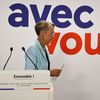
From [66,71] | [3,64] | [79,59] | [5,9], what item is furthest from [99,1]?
[3,64]

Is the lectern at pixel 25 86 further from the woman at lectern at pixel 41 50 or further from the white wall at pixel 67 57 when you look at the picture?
the white wall at pixel 67 57

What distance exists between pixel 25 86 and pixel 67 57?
61.3 inches

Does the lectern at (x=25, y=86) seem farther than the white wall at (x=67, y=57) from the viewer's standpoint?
No

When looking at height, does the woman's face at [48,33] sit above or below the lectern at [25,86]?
above

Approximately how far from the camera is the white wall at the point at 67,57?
3.12 meters

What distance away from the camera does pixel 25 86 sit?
1.66 metres

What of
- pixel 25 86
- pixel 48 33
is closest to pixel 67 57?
pixel 48 33

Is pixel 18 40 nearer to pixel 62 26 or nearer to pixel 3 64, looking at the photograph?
pixel 3 64

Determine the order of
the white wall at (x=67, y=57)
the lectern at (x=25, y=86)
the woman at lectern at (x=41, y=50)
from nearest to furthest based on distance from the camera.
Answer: the lectern at (x=25, y=86), the woman at lectern at (x=41, y=50), the white wall at (x=67, y=57)

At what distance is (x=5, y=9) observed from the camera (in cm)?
311

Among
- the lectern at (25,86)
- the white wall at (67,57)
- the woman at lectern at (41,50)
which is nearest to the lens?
the lectern at (25,86)

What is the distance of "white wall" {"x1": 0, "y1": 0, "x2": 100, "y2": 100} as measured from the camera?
3117 mm

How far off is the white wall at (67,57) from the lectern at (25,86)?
147cm

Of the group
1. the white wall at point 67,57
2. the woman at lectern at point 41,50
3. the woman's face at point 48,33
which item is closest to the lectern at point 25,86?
the woman at lectern at point 41,50
